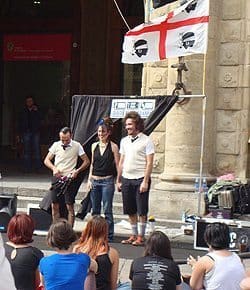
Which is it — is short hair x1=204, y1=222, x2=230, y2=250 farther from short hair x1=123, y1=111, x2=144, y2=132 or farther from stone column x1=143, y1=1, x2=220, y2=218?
stone column x1=143, y1=1, x2=220, y2=218

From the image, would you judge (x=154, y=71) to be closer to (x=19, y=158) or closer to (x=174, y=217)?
(x=174, y=217)

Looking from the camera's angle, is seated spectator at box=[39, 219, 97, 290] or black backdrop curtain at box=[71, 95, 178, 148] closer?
seated spectator at box=[39, 219, 97, 290]

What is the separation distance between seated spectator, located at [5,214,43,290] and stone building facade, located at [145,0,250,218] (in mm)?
6172

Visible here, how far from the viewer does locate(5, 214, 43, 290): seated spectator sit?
17.9 ft

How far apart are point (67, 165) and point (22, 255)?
4.82 meters

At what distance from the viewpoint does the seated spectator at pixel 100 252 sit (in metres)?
5.71

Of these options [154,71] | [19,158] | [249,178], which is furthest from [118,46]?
[249,178]

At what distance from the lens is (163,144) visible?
12227 mm

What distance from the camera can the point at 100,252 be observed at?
227 inches

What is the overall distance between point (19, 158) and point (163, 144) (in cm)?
860

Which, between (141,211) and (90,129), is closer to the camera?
(141,211)

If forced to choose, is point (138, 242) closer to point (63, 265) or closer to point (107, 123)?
point (107, 123)

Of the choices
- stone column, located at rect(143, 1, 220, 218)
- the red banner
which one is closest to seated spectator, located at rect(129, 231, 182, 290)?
stone column, located at rect(143, 1, 220, 218)

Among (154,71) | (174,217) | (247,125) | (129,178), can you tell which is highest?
(154,71)
